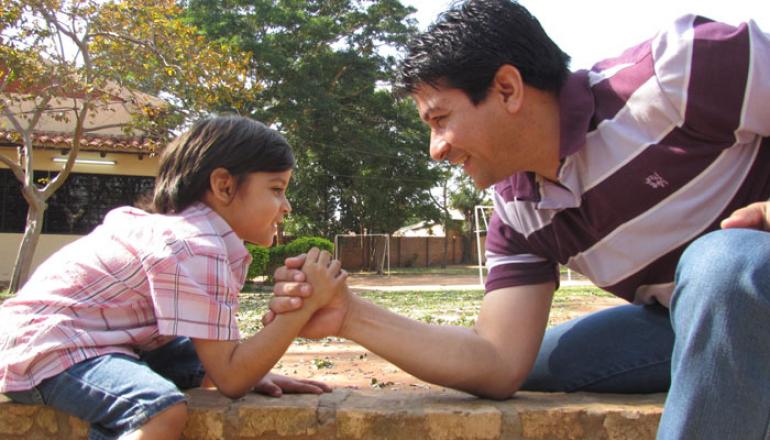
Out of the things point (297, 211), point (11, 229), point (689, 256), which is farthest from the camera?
point (297, 211)

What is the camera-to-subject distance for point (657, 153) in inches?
70.0

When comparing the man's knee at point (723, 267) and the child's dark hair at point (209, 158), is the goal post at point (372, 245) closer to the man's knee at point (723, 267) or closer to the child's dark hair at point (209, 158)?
the child's dark hair at point (209, 158)

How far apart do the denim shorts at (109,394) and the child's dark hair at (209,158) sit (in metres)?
0.55

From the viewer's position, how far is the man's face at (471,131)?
6.27ft

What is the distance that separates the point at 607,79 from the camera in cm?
191

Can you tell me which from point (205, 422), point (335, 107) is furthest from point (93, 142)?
point (205, 422)

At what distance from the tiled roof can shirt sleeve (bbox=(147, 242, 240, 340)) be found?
37.3ft

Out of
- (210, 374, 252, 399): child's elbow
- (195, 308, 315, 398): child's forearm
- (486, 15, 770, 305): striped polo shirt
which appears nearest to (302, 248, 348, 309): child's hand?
(195, 308, 315, 398): child's forearm

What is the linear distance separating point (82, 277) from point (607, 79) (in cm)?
157

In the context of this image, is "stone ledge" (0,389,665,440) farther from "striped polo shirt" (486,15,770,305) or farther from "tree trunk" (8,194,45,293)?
"tree trunk" (8,194,45,293)

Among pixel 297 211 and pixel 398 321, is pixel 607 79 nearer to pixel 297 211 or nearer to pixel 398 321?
pixel 398 321

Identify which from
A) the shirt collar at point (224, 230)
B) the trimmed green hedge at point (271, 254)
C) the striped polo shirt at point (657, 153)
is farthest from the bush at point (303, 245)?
the striped polo shirt at point (657, 153)

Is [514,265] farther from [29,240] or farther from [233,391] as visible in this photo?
[29,240]

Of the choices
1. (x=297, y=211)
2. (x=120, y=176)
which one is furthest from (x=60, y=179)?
(x=297, y=211)
